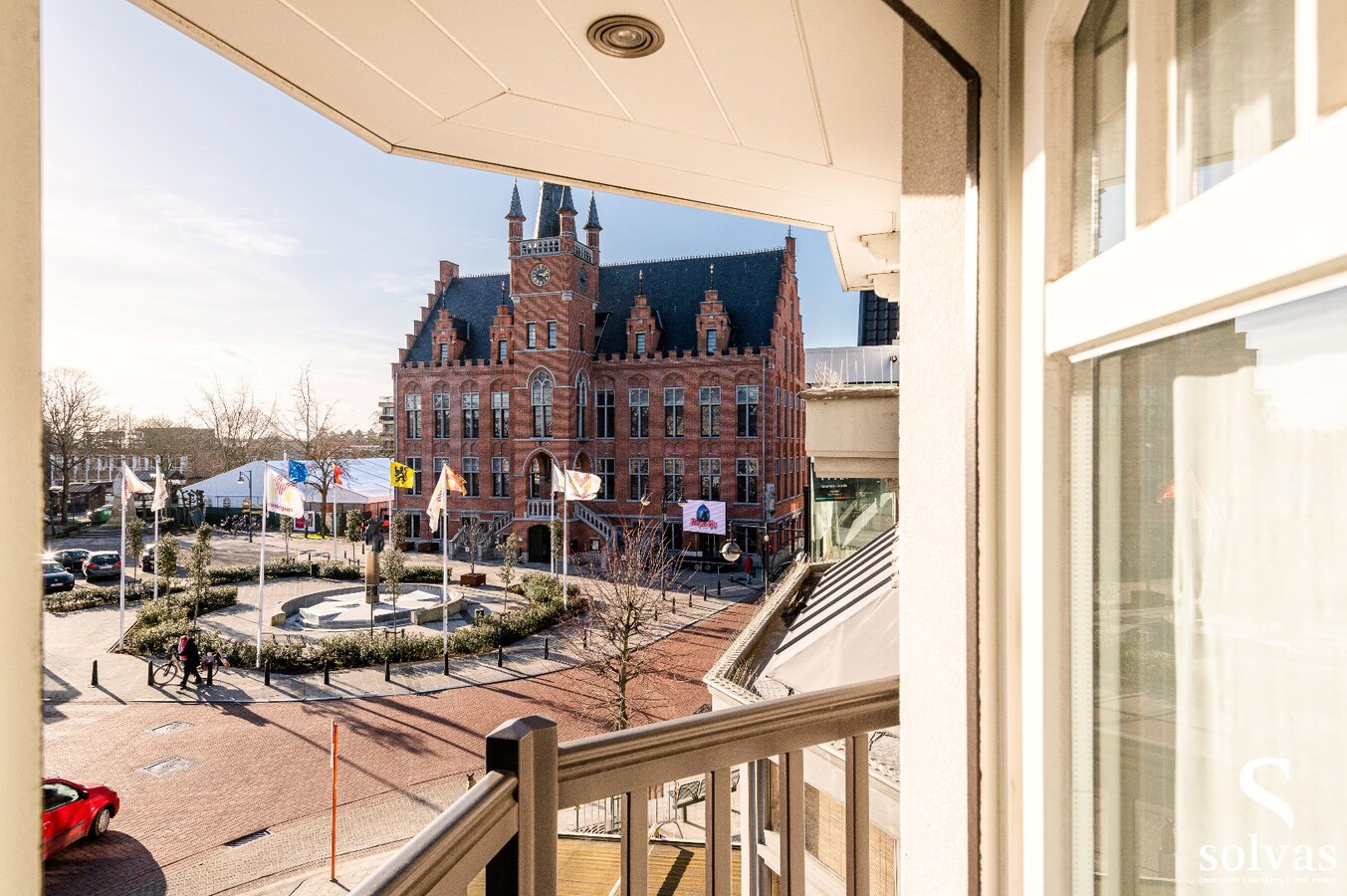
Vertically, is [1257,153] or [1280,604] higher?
[1257,153]

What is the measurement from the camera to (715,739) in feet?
4.98

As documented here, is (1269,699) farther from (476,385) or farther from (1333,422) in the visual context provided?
(476,385)

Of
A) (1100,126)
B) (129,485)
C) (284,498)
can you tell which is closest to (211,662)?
(284,498)

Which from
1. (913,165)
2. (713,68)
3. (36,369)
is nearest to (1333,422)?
(36,369)

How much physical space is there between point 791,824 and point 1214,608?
3.99 feet

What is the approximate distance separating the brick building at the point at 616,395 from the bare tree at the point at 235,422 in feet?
21.0

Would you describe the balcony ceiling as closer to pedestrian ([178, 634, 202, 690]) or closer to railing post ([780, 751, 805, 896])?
railing post ([780, 751, 805, 896])

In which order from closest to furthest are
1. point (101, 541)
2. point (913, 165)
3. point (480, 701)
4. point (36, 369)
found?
point (36, 369)
point (913, 165)
point (480, 701)
point (101, 541)

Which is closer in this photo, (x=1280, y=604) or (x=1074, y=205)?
(x=1280, y=604)

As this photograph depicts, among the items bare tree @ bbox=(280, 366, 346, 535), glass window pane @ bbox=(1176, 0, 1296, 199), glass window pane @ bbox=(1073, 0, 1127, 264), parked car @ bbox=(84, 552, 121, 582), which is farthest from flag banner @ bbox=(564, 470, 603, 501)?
glass window pane @ bbox=(1176, 0, 1296, 199)

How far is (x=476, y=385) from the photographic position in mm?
32562

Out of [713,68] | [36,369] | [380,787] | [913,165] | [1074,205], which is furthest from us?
[380,787]

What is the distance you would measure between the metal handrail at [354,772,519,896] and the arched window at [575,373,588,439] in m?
30.0

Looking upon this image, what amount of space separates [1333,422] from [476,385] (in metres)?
33.5
